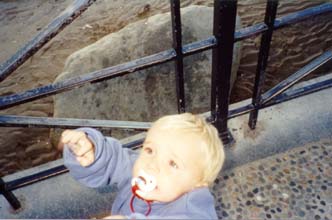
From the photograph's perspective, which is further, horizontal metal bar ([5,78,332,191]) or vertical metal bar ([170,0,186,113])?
horizontal metal bar ([5,78,332,191])

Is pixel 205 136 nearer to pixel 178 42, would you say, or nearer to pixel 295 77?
pixel 178 42

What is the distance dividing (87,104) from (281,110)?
66.5 inches

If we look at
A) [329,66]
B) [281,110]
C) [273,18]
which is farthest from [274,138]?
[329,66]

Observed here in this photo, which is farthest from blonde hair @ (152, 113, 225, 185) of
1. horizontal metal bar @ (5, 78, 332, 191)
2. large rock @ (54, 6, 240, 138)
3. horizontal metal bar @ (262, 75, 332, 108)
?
large rock @ (54, 6, 240, 138)

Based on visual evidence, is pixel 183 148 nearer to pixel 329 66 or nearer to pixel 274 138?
pixel 274 138

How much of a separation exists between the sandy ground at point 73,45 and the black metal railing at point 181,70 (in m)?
1.84

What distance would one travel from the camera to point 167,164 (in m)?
1.38

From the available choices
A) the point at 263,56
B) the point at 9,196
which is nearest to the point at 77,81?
the point at 9,196

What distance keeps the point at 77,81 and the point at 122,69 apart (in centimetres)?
22

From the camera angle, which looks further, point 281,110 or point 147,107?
point 147,107

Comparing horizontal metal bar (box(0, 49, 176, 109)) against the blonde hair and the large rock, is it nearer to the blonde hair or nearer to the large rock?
the blonde hair

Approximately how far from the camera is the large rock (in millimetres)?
3391

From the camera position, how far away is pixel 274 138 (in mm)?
2469

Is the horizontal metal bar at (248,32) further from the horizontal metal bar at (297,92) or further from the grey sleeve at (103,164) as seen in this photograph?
the grey sleeve at (103,164)
